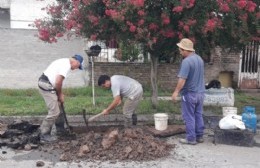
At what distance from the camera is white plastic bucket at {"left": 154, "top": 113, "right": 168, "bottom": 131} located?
8516 mm

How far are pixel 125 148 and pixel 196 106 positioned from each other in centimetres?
172

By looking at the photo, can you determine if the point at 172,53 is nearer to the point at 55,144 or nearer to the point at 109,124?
the point at 109,124

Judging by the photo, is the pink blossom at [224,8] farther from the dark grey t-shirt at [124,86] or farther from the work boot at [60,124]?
the work boot at [60,124]

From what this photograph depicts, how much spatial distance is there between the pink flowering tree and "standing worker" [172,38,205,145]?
0.73 metres

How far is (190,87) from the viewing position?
7.93 m

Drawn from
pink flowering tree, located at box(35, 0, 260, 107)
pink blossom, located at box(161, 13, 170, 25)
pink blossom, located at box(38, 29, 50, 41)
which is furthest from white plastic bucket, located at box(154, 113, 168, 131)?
pink blossom, located at box(38, 29, 50, 41)

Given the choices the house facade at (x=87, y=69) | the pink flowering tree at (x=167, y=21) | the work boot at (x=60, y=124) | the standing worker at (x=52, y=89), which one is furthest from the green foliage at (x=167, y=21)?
the house facade at (x=87, y=69)

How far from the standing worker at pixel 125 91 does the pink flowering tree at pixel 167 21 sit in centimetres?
89

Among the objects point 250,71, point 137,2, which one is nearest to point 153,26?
point 137,2

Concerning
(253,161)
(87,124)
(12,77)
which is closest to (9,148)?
(87,124)

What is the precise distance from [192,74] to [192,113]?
726 mm

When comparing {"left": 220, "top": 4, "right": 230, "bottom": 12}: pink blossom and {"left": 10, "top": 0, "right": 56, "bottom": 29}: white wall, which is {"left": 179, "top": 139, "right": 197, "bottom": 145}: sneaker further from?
{"left": 10, "top": 0, "right": 56, "bottom": 29}: white wall

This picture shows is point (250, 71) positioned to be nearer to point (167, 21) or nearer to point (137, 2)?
point (167, 21)

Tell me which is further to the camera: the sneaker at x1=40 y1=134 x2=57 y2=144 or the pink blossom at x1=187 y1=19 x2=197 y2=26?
the pink blossom at x1=187 y1=19 x2=197 y2=26
